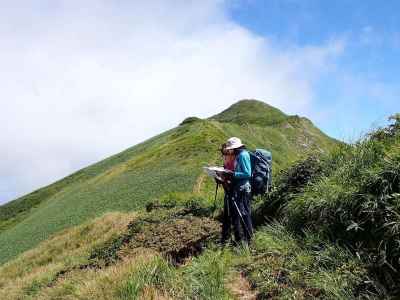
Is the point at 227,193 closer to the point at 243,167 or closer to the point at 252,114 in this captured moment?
the point at 243,167

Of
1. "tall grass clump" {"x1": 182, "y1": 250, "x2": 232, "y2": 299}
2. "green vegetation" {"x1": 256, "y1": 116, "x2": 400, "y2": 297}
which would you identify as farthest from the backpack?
"tall grass clump" {"x1": 182, "y1": 250, "x2": 232, "y2": 299}

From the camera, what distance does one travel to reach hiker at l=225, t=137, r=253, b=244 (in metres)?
10.8

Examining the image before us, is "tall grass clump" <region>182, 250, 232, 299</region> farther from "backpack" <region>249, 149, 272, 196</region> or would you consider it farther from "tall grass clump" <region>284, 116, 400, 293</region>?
"backpack" <region>249, 149, 272, 196</region>

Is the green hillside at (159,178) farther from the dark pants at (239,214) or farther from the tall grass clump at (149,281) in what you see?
the tall grass clump at (149,281)

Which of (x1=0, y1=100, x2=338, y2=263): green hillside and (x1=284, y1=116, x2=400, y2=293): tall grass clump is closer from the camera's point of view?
(x1=284, y1=116, x2=400, y2=293): tall grass clump

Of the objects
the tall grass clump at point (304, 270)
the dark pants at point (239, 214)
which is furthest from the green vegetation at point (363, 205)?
the dark pants at point (239, 214)

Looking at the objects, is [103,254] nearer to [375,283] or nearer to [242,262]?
[242,262]

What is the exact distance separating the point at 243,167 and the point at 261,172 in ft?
2.34

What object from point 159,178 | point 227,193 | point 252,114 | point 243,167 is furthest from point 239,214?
point 252,114

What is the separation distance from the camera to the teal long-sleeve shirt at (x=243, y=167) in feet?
35.1

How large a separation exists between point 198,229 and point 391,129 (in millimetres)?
6126

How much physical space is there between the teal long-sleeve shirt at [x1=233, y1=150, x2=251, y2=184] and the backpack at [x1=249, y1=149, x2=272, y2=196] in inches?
17.8

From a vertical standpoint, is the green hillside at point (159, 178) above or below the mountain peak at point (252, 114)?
below

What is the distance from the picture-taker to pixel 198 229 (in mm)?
14406
